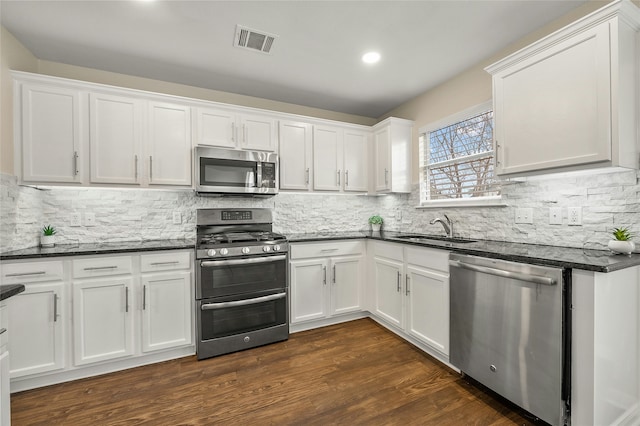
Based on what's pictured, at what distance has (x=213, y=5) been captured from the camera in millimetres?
1987

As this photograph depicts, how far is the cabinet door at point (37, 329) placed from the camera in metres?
Answer: 2.06

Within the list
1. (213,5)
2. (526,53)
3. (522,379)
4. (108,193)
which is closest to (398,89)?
(526,53)

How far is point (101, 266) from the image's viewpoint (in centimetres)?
230

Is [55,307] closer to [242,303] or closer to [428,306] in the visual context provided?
[242,303]

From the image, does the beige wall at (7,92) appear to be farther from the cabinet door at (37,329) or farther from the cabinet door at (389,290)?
the cabinet door at (389,290)

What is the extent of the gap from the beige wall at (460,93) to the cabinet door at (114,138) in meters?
3.07

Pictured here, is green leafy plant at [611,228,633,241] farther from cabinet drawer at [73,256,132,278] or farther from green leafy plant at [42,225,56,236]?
green leafy plant at [42,225,56,236]

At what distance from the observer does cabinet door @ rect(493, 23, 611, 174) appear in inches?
65.5

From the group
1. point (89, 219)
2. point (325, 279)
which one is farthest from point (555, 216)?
point (89, 219)

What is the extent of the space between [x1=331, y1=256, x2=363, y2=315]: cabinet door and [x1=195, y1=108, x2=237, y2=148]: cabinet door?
5.84ft

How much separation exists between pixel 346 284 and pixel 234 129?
84.9 inches

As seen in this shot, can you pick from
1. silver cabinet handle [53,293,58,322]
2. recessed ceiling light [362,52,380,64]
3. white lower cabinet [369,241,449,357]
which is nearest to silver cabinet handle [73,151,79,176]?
silver cabinet handle [53,293,58,322]

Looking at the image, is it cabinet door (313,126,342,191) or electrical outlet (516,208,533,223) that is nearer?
electrical outlet (516,208,533,223)

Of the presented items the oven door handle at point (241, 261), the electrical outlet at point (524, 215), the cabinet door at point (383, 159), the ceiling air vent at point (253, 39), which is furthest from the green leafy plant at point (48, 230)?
the electrical outlet at point (524, 215)
